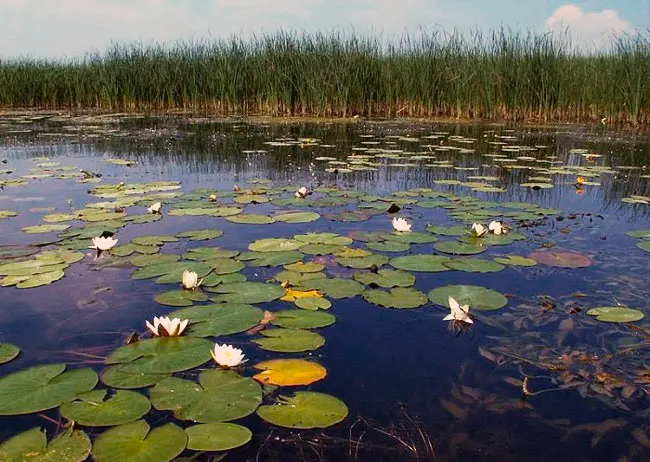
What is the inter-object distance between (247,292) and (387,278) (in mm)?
577

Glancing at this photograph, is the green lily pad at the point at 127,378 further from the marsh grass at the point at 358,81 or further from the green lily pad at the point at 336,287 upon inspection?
the marsh grass at the point at 358,81

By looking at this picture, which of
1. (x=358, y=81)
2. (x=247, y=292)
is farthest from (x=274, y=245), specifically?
(x=358, y=81)

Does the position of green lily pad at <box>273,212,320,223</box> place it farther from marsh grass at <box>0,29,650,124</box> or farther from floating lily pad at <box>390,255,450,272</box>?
marsh grass at <box>0,29,650,124</box>

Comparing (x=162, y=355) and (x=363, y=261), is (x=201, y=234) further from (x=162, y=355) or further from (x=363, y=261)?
(x=162, y=355)

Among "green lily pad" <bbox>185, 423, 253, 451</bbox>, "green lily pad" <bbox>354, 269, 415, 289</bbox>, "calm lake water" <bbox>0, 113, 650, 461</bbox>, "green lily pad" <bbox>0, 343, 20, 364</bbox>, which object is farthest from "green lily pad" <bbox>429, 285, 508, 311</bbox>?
"green lily pad" <bbox>0, 343, 20, 364</bbox>

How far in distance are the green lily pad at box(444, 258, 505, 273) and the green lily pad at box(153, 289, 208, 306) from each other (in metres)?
1.07

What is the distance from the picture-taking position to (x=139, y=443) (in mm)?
1155

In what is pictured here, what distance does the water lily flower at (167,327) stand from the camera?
1.64 m

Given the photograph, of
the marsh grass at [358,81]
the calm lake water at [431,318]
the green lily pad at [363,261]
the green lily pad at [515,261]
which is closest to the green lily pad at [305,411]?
the calm lake water at [431,318]

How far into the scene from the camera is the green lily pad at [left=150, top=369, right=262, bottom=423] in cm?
127

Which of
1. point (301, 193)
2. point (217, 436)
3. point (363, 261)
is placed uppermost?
point (301, 193)

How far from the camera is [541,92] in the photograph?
30.5ft

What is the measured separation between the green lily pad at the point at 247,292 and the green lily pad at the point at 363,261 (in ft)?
1.29

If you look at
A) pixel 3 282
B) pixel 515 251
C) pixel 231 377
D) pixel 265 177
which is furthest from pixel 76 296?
pixel 265 177
